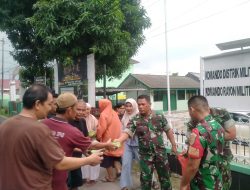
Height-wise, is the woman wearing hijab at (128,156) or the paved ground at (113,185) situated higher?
the woman wearing hijab at (128,156)

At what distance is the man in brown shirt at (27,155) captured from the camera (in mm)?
2371

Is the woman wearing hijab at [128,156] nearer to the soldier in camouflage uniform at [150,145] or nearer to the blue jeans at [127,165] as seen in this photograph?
the blue jeans at [127,165]

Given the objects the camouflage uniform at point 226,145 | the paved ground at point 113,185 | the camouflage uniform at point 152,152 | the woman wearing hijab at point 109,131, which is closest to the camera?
the camouflage uniform at point 226,145

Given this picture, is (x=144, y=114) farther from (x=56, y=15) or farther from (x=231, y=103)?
(x=56, y=15)

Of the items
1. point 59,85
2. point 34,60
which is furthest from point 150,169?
point 34,60

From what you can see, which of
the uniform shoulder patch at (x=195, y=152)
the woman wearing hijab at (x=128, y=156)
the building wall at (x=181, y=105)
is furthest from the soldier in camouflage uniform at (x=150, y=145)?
the building wall at (x=181, y=105)

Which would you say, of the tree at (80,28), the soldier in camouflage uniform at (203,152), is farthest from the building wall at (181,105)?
the soldier in camouflage uniform at (203,152)

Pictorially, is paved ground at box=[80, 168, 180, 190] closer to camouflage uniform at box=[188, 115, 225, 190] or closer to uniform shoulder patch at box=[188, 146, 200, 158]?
camouflage uniform at box=[188, 115, 225, 190]

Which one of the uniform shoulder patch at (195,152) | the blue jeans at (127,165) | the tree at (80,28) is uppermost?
the tree at (80,28)

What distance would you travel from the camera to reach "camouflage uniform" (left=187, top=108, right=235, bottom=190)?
3.32 meters

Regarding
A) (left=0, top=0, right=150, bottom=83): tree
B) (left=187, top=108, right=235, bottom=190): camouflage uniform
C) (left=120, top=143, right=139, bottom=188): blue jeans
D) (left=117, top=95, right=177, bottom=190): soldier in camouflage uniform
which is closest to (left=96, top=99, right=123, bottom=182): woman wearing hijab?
(left=120, top=143, right=139, bottom=188): blue jeans

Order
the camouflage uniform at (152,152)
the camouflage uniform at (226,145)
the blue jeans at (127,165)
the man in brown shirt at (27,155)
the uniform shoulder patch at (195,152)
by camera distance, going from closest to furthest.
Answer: the man in brown shirt at (27,155) < the uniform shoulder patch at (195,152) < the camouflage uniform at (226,145) < the camouflage uniform at (152,152) < the blue jeans at (127,165)

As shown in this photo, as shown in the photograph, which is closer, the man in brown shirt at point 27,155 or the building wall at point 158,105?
the man in brown shirt at point 27,155

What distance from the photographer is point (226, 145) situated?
3.52 meters
